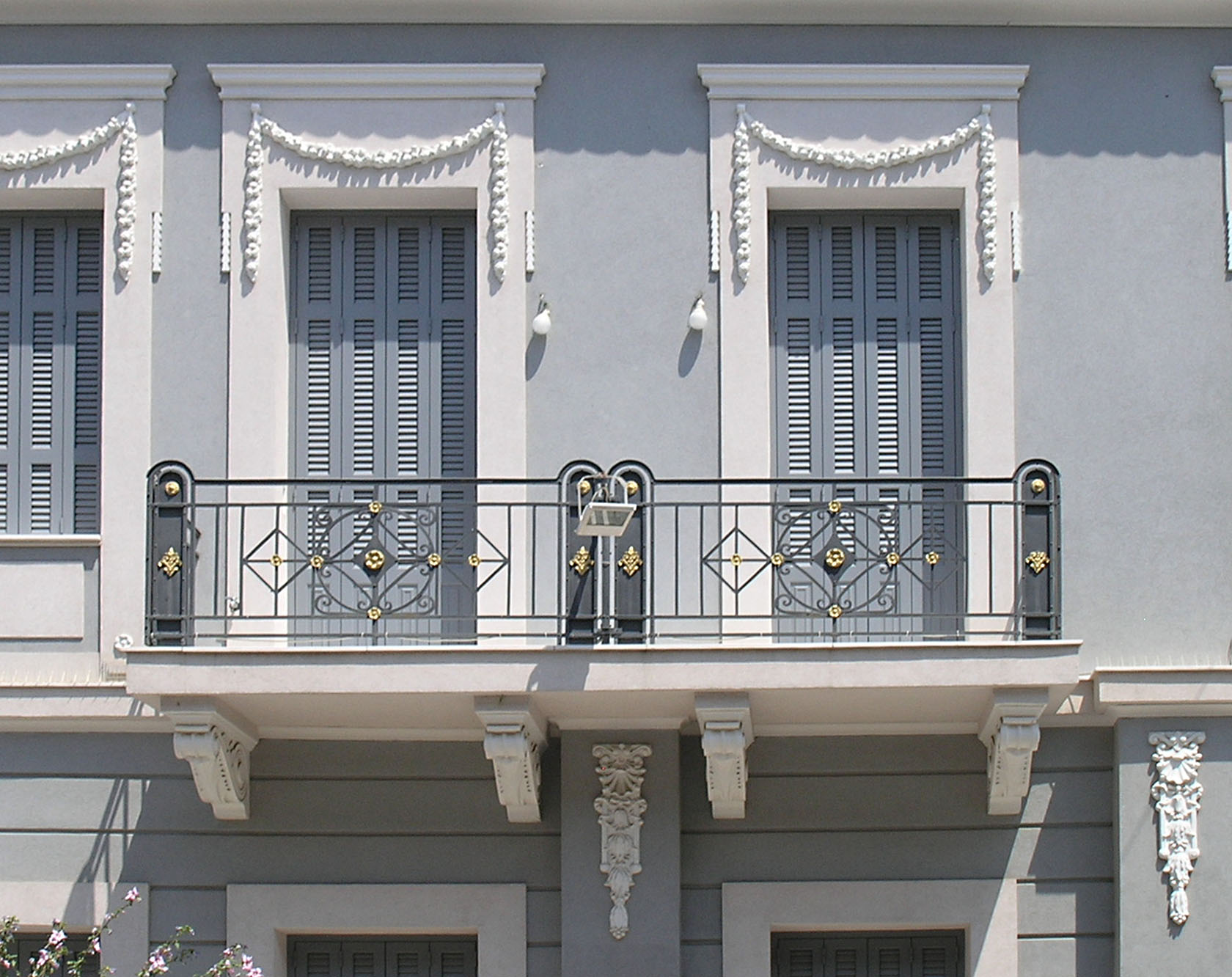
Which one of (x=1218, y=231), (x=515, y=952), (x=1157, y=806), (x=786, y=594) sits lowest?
(x=515, y=952)

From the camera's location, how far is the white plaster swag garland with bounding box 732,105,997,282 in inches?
561

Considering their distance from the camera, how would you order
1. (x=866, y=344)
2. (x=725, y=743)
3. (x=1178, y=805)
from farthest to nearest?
(x=866, y=344), (x=1178, y=805), (x=725, y=743)

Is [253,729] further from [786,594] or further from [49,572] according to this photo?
[786,594]

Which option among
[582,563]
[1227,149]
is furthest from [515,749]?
[1227,149]

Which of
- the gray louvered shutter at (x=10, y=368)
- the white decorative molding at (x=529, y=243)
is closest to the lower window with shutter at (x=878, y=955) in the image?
the white decorative molding at (x=529, y=243)

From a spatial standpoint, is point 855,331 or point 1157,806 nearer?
point 1157,806

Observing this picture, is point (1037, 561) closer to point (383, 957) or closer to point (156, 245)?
point (383, 957)

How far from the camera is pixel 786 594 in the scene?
45.1 ft

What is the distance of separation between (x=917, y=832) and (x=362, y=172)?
5.17m

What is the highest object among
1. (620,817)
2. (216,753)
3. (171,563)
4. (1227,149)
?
(1227,149)

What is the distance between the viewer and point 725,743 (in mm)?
13078

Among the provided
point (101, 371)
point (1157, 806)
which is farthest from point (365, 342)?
point (1157, 806)

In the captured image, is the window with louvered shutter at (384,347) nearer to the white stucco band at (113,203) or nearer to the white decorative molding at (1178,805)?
the white stucco band at (113,203)

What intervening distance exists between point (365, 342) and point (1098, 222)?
178 inches
